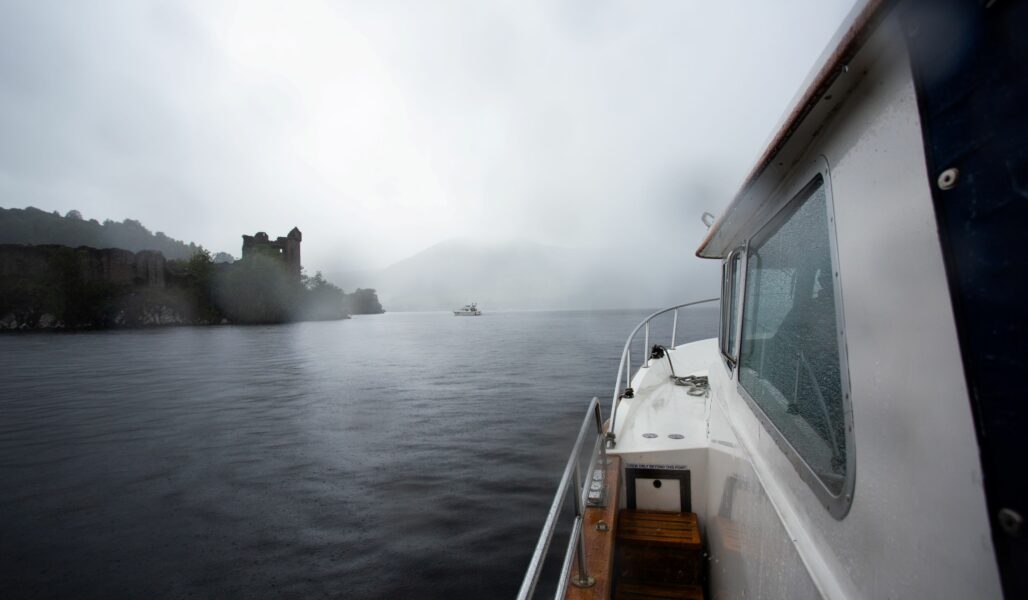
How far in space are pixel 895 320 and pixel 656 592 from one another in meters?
2.81

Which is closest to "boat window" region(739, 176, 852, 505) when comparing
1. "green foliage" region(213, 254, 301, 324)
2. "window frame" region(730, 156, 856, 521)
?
"window frame" region(730, 156, 856, 521)

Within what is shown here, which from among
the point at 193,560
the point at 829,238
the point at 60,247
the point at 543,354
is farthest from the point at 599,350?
the point at 60,247

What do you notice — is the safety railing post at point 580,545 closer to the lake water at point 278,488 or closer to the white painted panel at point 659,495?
the white painted panel at point 659,495

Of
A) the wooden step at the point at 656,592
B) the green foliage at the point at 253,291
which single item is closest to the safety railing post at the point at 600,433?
the wooden step at the point at 656,592

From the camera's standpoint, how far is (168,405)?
1823 cm

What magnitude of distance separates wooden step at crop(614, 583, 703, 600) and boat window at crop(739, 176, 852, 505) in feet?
4.76

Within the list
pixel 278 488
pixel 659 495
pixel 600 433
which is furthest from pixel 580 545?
pixel 278 488

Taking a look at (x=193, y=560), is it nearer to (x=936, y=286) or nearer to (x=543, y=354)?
(x=936, y=286)

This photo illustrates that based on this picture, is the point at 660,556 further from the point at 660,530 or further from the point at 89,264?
the point at 89,264

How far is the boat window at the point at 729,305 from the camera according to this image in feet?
11.4

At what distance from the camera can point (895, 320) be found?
1.03m

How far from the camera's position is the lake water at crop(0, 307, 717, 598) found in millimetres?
6766

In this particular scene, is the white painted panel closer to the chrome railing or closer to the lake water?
the chrome railing

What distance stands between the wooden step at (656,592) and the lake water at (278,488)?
12.8 ft
